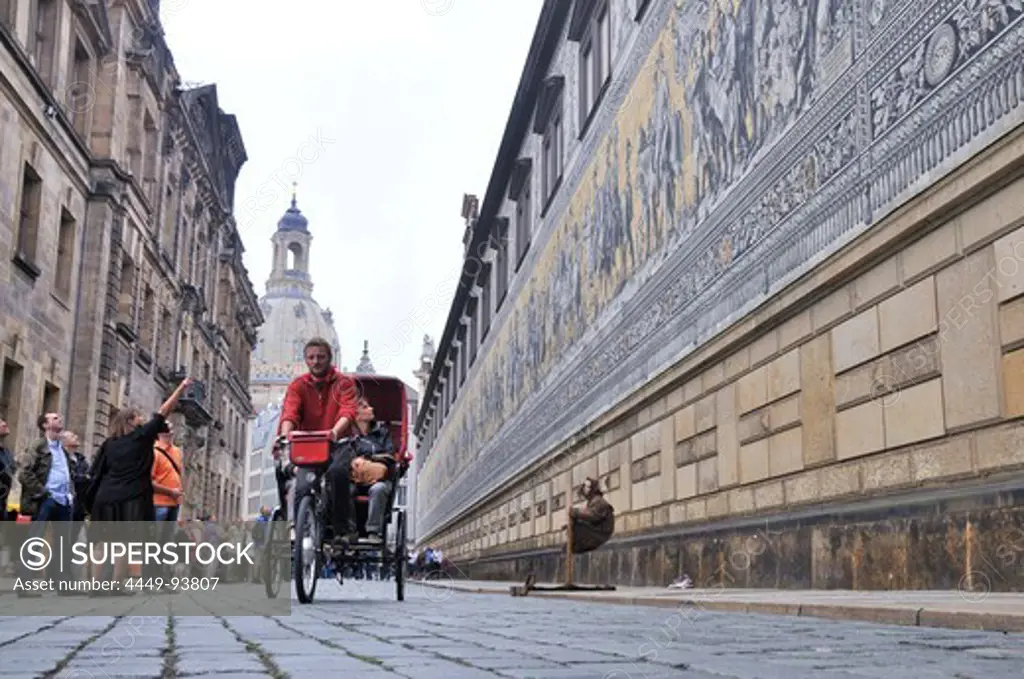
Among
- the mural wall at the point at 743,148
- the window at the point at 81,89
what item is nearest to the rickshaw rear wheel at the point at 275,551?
the mural wall at the point at 743,148

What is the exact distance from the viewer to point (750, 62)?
10375 mm

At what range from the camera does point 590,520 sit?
10.2m

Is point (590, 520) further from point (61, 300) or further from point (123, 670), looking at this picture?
point (61, 300)

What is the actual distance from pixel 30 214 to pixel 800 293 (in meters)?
14.4

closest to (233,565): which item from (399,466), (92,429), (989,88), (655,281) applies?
(92,429)

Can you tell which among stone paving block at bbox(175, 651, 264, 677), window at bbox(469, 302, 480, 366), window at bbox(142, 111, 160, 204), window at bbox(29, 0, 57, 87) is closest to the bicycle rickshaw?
stone paving block at bbox(175, 651, 264, 677)

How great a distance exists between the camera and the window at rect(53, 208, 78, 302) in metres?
21.4

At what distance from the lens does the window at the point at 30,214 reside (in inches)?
755

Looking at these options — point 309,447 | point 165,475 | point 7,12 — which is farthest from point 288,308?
point 309,447

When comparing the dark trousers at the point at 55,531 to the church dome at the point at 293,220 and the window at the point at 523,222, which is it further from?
the church dome at the point at 293,220

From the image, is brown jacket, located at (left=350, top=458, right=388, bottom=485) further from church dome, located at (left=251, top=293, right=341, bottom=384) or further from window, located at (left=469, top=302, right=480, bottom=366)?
church dome, located at (left=251, top=293, right=341, bottom=384)

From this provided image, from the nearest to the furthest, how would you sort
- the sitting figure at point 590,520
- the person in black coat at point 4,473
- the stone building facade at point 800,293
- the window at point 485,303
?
the stone building facade at point 800,293
the person in black coat at point 4,473
the sitting figure at point 590,520
the window at point 485,303

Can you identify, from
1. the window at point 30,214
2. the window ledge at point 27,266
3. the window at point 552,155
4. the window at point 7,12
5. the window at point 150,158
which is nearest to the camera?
the window at point 7,12

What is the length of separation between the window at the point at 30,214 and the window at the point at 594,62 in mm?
8569
